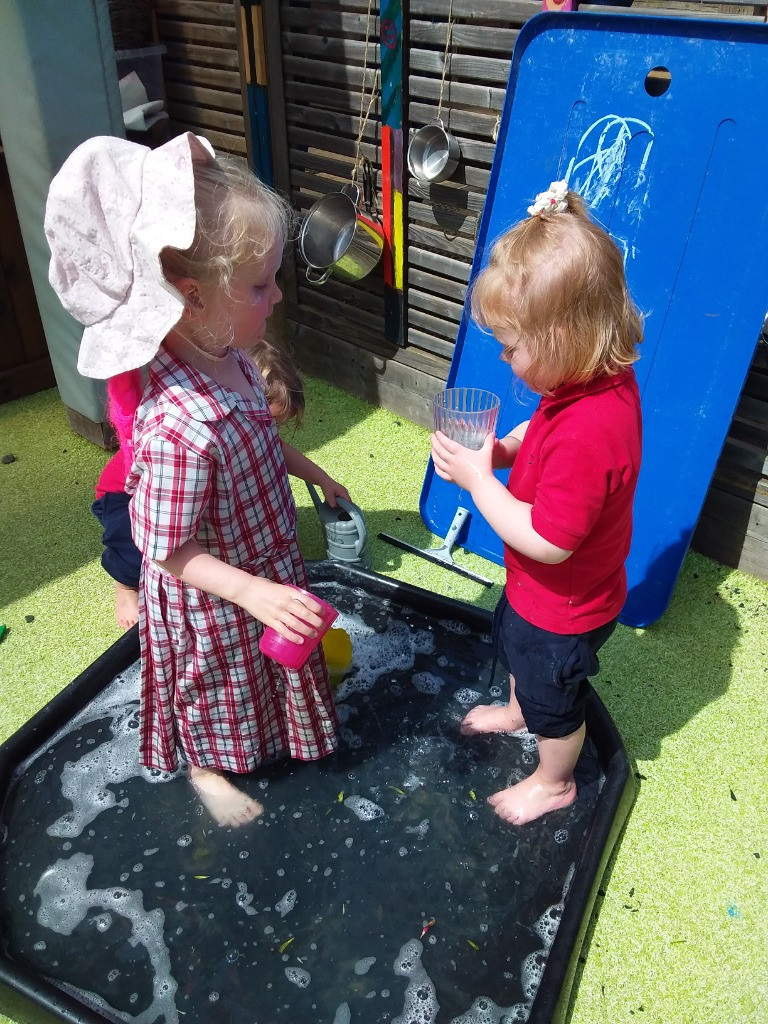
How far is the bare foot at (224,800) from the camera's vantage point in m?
1.99

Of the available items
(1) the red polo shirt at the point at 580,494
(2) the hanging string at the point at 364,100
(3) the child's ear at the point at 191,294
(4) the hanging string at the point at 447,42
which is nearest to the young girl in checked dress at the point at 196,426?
(3) the child's ear at the point at 191,294

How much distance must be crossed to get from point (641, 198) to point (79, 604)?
7.39 feet

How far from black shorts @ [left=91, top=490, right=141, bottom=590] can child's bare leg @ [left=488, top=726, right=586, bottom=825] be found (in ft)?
4.20

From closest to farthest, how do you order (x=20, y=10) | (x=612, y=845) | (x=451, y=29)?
(x=612, y=845) < (x=20, y=10) < (x=451, y=29)

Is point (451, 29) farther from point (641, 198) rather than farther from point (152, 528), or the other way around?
point (152, 528)

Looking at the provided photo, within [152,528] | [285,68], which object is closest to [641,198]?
[152,528]

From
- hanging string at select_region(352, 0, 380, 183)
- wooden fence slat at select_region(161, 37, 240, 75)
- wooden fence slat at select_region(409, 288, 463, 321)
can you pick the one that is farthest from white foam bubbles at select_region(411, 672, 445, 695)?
wooden fence slat at select_region(161, 37, 240, 75)

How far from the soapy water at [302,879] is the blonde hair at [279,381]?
94 centimetres

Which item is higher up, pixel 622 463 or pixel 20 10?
pixel 20 10

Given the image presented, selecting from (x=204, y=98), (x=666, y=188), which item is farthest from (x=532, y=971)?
(x=204, y=98)

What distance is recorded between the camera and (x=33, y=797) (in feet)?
6.68

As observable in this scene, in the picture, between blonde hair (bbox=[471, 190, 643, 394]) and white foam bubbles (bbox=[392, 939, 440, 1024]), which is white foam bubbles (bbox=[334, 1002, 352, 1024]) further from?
blonde hair (bbox=[471, 190, 643, 394])

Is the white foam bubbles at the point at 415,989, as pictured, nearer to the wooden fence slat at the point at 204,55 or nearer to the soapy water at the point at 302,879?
the soapy water at the point at 302,879

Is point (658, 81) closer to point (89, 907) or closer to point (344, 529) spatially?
point (344, 529)
